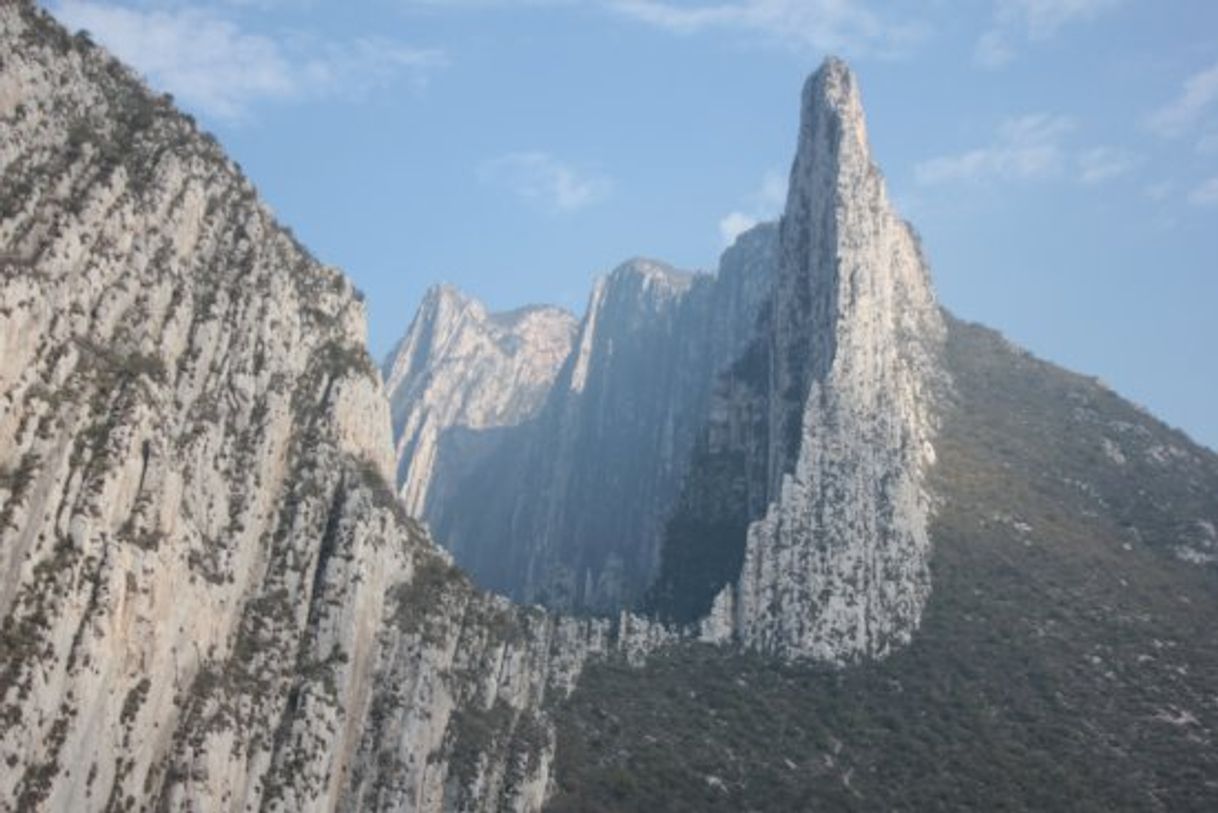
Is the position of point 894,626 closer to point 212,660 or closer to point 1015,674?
point 1015,674

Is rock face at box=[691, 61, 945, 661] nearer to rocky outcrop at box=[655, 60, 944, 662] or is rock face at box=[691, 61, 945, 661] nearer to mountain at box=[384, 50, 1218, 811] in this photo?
rocky outcrop at box=[655, 60, 944, 662]

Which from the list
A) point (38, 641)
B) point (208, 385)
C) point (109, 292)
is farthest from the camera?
point (208, 385)

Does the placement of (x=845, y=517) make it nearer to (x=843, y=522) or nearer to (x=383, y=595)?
(x=843, y=522)

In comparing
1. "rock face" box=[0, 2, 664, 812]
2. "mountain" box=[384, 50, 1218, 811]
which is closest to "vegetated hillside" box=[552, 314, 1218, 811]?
"mountain" box=[384, 50, 1218, 811]

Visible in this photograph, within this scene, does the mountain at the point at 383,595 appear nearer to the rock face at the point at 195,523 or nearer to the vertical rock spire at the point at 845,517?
the rock face at the point at 195,523

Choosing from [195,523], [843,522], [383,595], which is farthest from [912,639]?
[195,523]

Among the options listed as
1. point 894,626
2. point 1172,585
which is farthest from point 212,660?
point 1172,585
